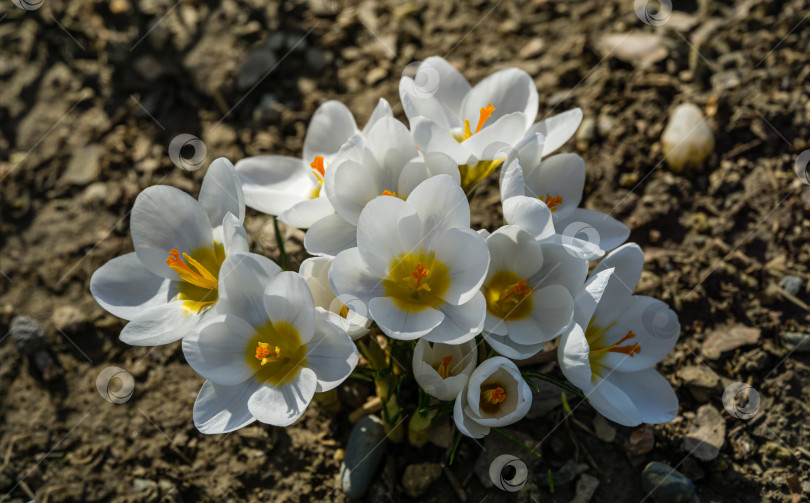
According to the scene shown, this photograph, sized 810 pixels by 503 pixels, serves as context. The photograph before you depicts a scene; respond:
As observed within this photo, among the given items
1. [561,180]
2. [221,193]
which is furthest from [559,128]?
[221,193]

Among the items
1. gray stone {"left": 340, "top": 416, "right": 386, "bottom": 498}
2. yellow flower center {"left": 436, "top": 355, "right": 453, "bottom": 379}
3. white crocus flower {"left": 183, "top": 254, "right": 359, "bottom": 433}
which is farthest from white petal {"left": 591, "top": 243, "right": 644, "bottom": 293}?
gray stone {"left": 340, "top": 416, "right": 386, "bottom": 498}

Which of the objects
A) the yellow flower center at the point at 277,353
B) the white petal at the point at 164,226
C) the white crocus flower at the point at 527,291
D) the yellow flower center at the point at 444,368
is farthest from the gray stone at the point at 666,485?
the white petal at the point at 164,226

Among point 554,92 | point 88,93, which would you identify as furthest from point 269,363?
point 88,93

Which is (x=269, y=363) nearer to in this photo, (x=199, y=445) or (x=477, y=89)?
(x=199, y=445)

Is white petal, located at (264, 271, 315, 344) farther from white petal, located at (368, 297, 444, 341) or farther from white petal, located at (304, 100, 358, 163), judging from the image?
white petal, located at (304, 100, 358, 163)

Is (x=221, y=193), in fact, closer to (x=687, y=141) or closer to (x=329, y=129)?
(x=329, y=129)

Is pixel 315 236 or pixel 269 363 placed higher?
pixel 315 236
